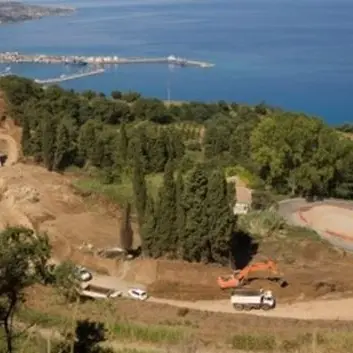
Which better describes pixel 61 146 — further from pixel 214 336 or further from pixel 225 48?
pixel 225 48

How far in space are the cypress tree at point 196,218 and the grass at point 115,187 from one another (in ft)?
17.5

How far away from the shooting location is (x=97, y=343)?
12.4 m

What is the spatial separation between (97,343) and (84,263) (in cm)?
889

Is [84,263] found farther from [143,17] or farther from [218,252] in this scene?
[143,17]

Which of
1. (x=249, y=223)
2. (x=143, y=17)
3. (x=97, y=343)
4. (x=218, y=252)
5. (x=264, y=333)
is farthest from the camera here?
(x=143, y=17)

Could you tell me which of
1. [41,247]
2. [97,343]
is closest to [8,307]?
[41,247]

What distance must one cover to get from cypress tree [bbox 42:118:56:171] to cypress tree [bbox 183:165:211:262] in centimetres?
1124

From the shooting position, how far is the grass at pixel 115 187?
2627 cm

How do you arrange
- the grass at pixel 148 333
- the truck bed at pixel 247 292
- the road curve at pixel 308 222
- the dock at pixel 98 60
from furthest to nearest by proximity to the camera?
the dock at pixel 98 60
the road curve at pixel 308 222
the truck bed at pixel 247 292
the grass at pixel 148 333

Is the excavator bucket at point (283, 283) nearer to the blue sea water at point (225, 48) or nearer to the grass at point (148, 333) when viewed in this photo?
the grass at point (148, 333)

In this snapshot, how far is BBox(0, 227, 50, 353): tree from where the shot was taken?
8.91 m

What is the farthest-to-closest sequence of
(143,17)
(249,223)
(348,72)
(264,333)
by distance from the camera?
1. (143,17)
2. (348,72)
3. (249,223)
4. (264,333)

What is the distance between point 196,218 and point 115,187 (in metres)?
8.32

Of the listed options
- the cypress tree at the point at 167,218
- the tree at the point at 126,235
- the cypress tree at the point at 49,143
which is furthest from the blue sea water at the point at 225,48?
the cypress tree at the point at 167,218
